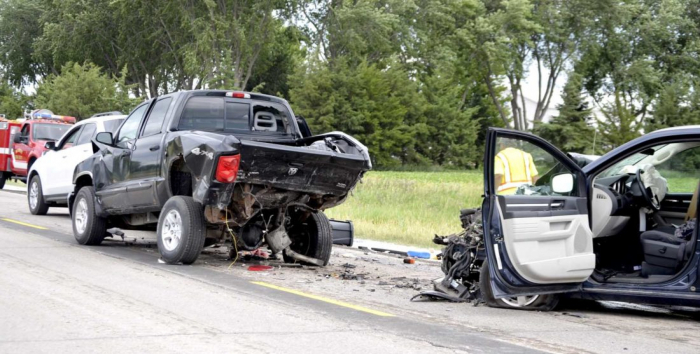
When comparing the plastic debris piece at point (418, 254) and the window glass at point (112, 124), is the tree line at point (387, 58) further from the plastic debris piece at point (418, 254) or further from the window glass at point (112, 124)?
the plastic debris piece at point (418, 254)

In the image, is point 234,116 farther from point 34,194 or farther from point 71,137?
point 34,194

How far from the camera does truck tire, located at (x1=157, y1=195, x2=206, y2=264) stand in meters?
10.4

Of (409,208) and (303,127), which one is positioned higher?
(303,127)

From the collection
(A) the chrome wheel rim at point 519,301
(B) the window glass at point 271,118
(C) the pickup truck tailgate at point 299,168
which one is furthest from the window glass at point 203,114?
A: (A) the chrome wheel rim at point 519,301

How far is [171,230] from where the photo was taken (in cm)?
1077

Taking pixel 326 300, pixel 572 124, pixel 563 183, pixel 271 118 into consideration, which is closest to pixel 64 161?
pixel 271 118

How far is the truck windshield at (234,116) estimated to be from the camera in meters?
11.4

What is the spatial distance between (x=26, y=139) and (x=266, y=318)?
18.4 m

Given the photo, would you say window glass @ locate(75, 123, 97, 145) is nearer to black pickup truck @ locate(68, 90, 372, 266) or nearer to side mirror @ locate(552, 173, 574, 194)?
black pickup truck @ locate(68, 90, 372, 266)

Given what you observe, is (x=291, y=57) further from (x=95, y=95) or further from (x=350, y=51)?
(x=95, y=95)

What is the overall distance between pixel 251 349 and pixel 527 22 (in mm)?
55695

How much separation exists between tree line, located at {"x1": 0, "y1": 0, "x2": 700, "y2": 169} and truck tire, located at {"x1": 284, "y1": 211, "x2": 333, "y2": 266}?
3746 cm

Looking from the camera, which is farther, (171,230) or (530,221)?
(171,230)

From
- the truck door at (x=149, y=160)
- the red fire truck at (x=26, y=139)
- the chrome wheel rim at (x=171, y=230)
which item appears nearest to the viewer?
the chrome wheel rim at (x=171, y=230)
